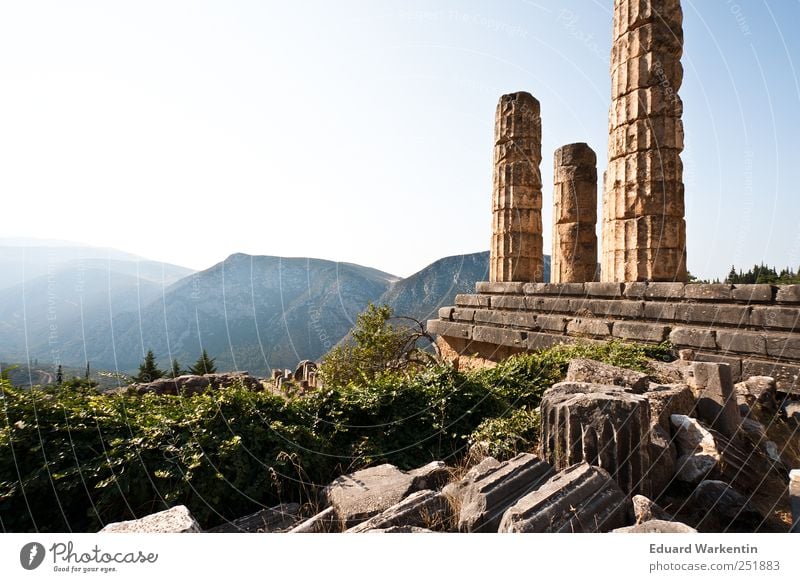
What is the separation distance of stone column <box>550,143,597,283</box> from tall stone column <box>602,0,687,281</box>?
7.91 ft

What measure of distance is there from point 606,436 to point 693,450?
1174 millimetres

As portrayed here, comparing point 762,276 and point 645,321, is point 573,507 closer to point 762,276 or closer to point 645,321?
point 645,321

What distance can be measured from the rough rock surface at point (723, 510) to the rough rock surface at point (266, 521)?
10.5 feet

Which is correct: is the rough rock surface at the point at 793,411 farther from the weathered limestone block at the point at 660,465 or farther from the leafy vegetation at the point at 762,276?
the leafy vegetation at the point at 762,276

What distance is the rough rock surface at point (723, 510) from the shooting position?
3.16 m

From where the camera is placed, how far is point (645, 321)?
26.0ft

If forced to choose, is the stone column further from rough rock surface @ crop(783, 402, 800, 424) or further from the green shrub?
the green shrub

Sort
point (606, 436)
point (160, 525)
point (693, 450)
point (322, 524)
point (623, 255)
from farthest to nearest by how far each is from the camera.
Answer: point (623, 255)
point (693, 450)
point (606, 436)
point (322, 524)
point (160, 525)

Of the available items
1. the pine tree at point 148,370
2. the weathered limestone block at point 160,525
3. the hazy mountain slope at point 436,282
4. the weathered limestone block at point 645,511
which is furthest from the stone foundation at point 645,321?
the hazy mountain slope at point 436,282

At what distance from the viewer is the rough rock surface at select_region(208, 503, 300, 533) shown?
326 cm

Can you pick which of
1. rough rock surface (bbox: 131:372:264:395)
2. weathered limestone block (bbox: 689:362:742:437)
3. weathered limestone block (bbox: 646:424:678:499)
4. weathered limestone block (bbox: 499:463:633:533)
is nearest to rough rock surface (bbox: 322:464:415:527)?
weathered limestone block (bbox: 499:463:633:533)

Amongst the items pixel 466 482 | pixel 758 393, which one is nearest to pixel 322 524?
pixel 466 482

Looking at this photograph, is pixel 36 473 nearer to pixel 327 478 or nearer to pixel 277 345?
pixel 327 478
